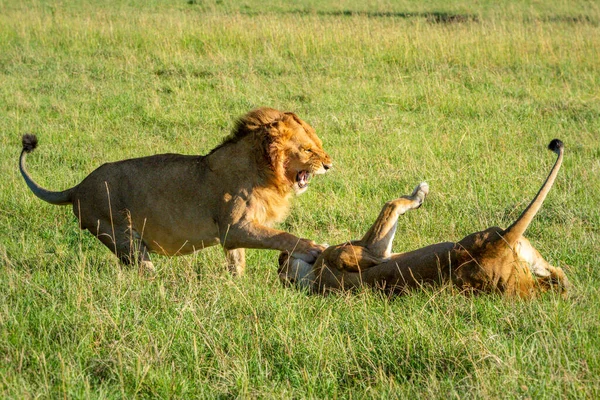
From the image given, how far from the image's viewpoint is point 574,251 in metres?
5.09

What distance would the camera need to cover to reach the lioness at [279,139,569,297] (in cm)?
420

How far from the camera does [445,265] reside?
4.32 metres

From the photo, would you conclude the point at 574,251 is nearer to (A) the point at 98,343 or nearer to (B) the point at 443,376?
(B) the point at 443,376

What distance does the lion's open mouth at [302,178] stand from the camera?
17.1 ft

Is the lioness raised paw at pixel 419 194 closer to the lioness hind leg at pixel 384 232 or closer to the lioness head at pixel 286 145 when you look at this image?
the lioness hind leg at pixel 384 232

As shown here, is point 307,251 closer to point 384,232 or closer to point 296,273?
point 296,273

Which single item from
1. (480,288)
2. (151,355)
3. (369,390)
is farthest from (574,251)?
(151,355)

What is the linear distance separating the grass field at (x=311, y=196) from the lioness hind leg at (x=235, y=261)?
0.12 metres

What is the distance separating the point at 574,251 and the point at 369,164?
2.67m

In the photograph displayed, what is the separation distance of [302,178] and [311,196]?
1428 mm

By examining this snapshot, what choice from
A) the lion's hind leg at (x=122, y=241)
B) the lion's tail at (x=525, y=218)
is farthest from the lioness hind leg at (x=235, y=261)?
the lion's tail at (x=525, y=218)

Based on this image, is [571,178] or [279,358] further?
[571,178]

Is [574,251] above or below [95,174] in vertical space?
below

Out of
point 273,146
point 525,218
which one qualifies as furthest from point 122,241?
point 525,218
